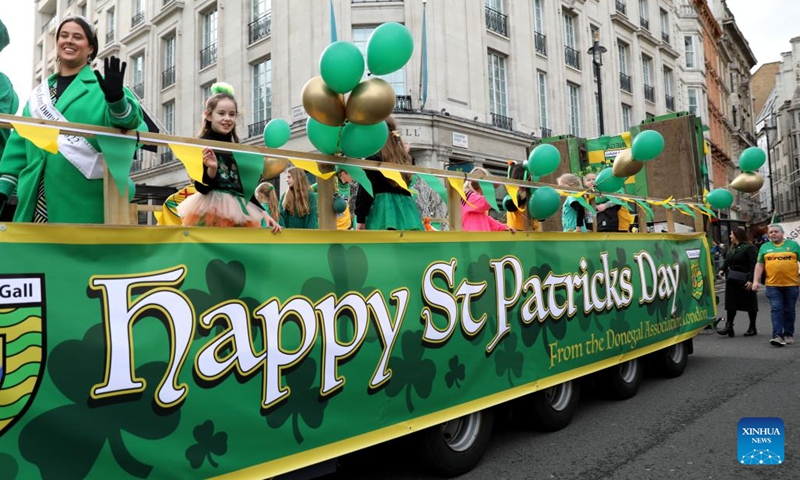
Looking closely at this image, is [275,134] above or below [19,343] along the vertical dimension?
above

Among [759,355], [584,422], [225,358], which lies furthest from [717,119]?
[225,358]

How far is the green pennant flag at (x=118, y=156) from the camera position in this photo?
7.74 ft

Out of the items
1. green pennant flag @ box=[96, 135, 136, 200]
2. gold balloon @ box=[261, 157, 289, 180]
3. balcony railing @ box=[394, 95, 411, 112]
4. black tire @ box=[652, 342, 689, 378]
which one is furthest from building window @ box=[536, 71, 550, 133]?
green pennant flag @ box=[96, 135, 136, 200]

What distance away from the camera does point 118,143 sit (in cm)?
240

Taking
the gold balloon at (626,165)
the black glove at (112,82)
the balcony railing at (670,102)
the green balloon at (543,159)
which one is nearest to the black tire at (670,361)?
the gold balloon at (626,165)

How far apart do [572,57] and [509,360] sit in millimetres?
20895

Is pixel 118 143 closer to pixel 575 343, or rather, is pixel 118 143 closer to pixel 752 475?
pixel 575 343

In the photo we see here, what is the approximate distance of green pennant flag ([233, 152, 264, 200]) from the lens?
286 centimetres

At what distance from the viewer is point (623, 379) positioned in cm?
539

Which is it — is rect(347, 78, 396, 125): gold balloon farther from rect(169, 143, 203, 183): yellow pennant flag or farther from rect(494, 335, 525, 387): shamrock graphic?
rect(494, 335, 525, 387): shamrock graphic

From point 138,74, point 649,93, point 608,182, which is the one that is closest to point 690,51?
point 649,93

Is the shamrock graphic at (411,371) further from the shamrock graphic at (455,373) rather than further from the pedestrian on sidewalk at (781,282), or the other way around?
the pedestrian on sidewalk at (781,282)

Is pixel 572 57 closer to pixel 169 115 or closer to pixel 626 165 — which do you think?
pixel 169 115

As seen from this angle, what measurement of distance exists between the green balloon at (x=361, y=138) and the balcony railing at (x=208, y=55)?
19102 mm
